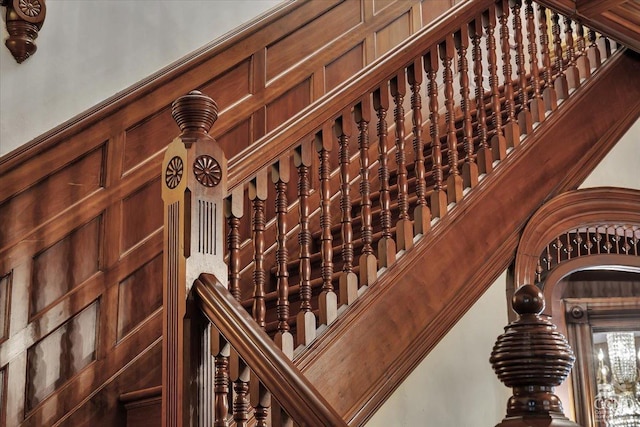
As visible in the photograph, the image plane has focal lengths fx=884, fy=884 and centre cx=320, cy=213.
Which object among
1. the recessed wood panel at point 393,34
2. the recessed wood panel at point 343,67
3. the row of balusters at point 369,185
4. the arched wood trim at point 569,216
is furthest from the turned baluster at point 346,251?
the recessed wood panel at point 393,34

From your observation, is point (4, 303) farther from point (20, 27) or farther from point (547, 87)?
point (547, 87)

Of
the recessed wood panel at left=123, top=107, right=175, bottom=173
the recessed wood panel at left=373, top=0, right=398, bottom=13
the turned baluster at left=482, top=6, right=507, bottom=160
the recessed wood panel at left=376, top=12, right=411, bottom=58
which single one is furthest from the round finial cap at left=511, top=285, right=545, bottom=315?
the recessed wood panel at left=373, top=0, right=398, bottom=13

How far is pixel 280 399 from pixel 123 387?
1.55 m

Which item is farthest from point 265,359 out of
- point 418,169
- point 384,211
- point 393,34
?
point 393,34

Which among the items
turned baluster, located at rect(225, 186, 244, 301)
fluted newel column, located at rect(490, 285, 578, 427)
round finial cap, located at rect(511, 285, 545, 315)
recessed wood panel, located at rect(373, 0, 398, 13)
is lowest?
fluted newel column, located at rect(490, 285, 578, 427)

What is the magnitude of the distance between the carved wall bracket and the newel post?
128 cm

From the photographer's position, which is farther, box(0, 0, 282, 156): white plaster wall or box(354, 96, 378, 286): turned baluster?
box(0, 0, 282, 156): white plaster wall

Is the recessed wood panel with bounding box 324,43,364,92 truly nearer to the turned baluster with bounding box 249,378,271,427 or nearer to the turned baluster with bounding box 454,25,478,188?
the turned baluster with bounding box 454,25,478,188

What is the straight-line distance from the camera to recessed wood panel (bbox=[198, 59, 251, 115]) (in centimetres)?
419

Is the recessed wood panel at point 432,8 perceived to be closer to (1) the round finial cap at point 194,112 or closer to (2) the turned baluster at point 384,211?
(2) the turned baluster at point 384,211

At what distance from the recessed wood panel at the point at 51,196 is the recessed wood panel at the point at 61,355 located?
1.32ft

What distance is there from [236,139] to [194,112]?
160 cm

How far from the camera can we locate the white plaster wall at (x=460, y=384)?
312 centimetres

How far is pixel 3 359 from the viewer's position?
327 cm
